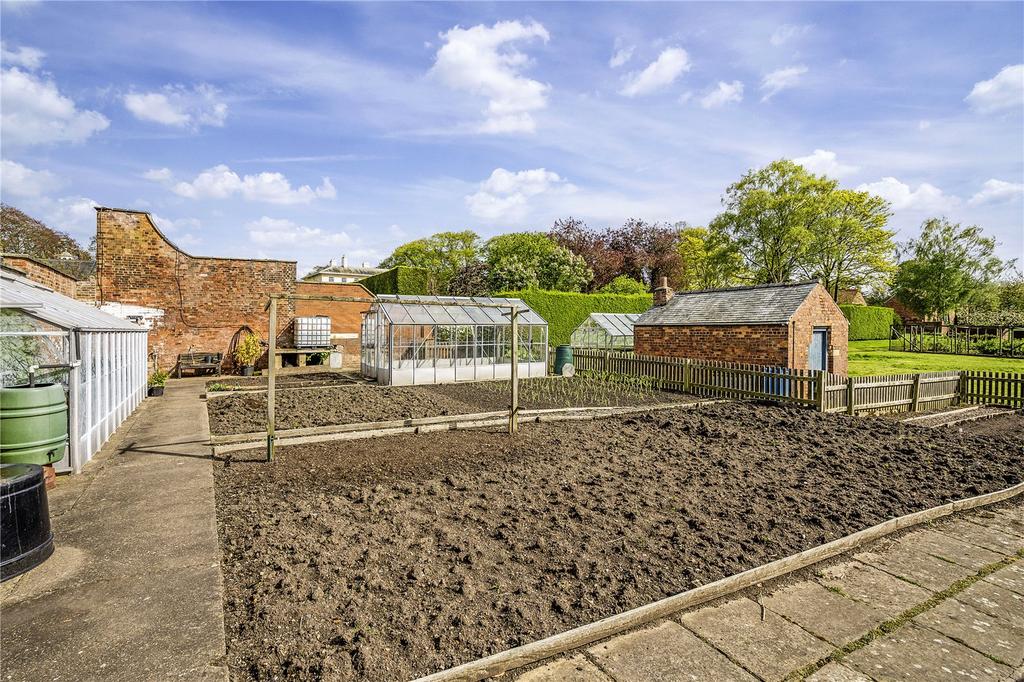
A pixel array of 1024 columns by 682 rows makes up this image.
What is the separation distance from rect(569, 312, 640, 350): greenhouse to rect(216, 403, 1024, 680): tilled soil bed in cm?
1438

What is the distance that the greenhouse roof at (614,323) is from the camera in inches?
945

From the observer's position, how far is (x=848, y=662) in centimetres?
320

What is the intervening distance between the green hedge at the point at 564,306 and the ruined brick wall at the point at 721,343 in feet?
27.7

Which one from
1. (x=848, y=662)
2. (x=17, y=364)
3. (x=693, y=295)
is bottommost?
(x=848, y=662)

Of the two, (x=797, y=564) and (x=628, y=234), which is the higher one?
(x=628, y=234)

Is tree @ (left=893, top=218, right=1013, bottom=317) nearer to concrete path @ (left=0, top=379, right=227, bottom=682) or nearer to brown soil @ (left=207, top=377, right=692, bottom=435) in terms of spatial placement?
brown soil @ (left=207, top=377, right=692, bottom=435)

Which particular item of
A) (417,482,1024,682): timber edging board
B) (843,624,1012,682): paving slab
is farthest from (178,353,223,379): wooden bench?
(843,624,1012,682): paving slab

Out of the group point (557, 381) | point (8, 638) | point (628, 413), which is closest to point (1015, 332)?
point (557, 381)

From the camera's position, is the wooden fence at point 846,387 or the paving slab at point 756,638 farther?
the wooden fence at point 846,387

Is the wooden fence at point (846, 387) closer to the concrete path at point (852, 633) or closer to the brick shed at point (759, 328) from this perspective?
the brick shed at point (759, 328)

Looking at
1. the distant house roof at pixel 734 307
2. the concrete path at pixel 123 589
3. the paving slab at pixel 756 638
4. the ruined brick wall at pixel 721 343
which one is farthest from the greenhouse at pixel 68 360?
the distant house roof at pixel 734 307

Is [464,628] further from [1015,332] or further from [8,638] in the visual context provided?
[1015,332]

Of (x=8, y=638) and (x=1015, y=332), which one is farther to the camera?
(x=1015, y=332)

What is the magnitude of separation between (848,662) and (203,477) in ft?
23.5
